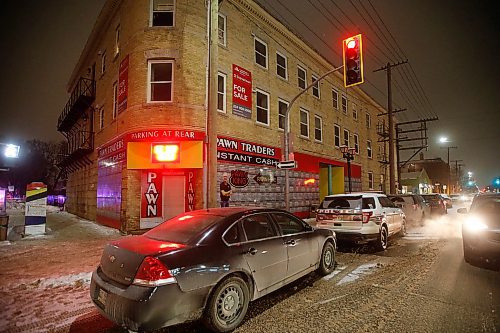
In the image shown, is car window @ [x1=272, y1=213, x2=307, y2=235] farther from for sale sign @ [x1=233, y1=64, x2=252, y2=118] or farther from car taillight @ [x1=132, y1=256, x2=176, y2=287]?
for sale sign @ [x1=233, y1=64, x2=252, y2=118]

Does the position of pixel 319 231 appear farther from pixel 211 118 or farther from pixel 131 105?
pixel 131 105

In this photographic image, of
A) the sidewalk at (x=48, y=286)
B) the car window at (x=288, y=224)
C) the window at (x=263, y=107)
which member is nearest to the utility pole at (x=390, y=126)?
the window at (x=263, y=107)

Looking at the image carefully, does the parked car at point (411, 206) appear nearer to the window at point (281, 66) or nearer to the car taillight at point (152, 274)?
the window at point (281, 66)

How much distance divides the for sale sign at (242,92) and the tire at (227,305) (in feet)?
35.5

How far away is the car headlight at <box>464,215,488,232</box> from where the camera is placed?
6.35 m

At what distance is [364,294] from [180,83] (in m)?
10.3

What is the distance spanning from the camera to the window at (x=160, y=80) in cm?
1202

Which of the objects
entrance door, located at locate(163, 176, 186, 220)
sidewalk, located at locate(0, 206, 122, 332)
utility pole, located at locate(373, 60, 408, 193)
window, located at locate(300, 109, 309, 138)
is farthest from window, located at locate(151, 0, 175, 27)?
utility pole, located at locate(373, 60, 408, 193)

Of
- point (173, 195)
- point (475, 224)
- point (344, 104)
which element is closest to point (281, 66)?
point (344, 104)

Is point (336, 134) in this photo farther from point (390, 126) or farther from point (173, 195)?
point (173, 195)

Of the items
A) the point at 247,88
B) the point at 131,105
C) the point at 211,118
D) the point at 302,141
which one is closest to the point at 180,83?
the point at 131,105

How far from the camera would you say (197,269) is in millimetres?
3441

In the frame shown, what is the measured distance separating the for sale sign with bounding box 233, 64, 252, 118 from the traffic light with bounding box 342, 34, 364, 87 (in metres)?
6.29

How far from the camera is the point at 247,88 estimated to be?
1466cm
